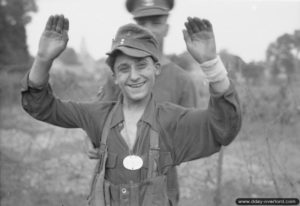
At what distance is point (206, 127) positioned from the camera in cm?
154

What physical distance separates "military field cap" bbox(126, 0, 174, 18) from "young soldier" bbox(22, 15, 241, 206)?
77 cm

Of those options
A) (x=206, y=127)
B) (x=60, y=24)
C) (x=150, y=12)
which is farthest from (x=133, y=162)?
(x=150, y=12)

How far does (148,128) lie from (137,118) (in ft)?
0.30

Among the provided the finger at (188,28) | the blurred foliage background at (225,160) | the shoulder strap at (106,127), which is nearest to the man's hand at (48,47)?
the shoulder strap at (106,127)

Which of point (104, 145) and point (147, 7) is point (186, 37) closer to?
point (104, 145)

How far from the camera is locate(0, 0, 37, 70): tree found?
677 inches

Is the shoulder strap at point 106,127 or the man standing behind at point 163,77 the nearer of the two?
the shoulder strap at point 106,127

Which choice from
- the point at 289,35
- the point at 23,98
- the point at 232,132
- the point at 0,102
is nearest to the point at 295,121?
the point at 289,35

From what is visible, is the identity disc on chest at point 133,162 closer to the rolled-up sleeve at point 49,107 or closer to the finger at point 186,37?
the rolled-up sleeve at point 49,107

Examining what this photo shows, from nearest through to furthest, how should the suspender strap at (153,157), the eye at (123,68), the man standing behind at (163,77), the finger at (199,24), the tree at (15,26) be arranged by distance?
the finger at (199,24), the suspender strap at (153,157), the eye at (123,68), the man standing behind at (163,77), the tree at (15,26)

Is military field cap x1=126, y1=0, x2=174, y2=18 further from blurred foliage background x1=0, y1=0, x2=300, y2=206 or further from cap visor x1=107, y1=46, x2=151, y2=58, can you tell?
cap visor x1=107, y1=46, x2=151, y2=58

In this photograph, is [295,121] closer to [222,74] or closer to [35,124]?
[222,74]

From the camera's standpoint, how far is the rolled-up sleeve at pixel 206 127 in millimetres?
1409

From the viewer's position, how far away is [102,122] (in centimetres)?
166
